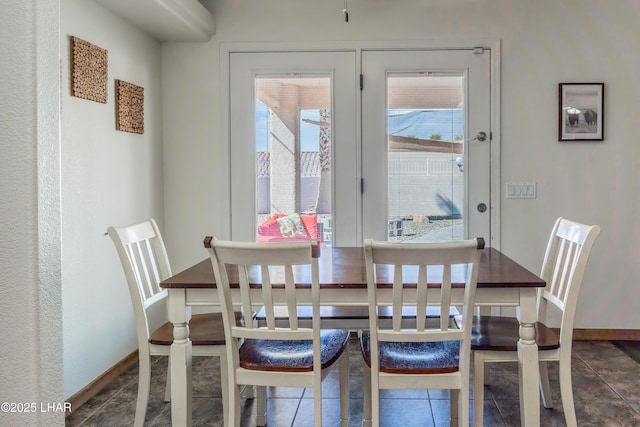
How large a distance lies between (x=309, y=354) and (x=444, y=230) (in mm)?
1836

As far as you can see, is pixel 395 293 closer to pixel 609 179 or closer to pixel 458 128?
pixel 458 128

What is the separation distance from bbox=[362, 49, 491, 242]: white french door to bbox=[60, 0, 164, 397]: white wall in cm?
149

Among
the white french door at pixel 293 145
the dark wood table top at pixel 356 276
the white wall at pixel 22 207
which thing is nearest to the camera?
the white wall at pixel 22 207

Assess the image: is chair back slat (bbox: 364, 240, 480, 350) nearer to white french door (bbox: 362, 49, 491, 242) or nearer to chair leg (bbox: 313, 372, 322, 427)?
chair leg (bbox: 313, 372, 322, 427)

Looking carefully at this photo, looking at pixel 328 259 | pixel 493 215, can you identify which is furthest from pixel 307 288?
pixel 493 215

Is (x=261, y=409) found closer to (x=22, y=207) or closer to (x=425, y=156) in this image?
(x=22, y=207)

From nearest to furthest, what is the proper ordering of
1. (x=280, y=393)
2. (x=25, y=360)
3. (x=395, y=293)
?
1. (x=25, y=360)
2. (x=395, y=293)
3. (x=280, y=393)

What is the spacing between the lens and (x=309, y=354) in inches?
72.0

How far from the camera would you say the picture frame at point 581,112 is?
3.26m

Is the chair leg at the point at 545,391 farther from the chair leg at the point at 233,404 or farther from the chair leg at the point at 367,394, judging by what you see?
the chair leg at the point at 233,404

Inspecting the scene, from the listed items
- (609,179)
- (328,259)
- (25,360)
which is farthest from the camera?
(609,179)

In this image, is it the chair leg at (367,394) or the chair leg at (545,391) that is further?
the chair leg at (545,391)

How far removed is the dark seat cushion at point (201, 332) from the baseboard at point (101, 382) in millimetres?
636

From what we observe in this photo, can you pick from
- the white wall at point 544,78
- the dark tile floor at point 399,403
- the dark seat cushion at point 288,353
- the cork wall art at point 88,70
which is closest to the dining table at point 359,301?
the dark seat cushion at point 288,353
